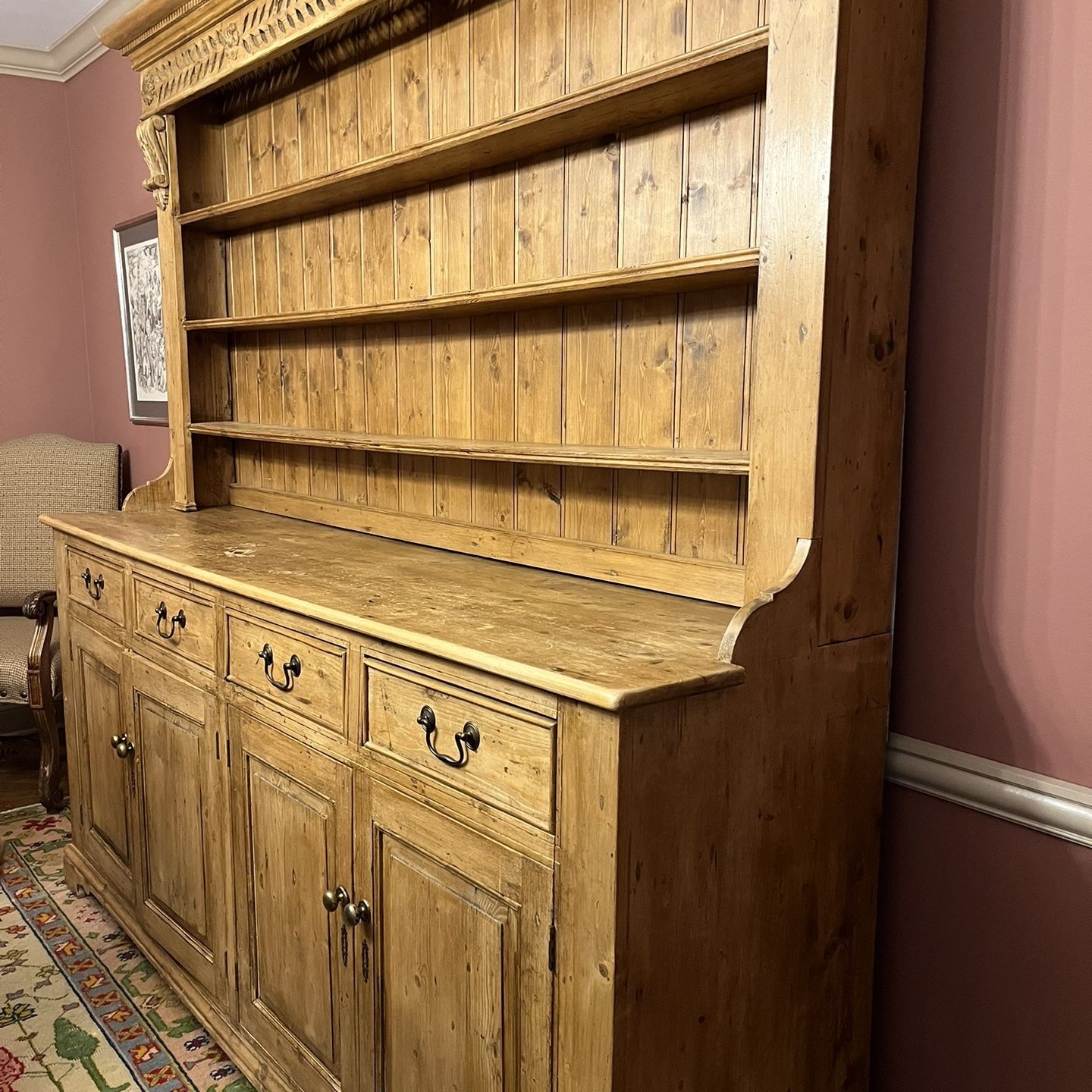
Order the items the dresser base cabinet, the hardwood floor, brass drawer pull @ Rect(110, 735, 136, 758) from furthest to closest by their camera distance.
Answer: the hardwood floor
brass drawer pull @ Rect(110, 735, 136, 758)
the dresser base cabinet

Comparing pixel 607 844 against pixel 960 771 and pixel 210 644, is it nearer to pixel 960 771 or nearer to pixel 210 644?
pixel 960 771

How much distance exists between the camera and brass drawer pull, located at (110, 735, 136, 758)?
2.36 metres

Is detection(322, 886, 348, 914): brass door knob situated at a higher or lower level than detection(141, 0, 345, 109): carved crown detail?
lower

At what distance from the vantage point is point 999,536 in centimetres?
138

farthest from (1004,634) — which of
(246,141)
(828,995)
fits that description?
(246,141)

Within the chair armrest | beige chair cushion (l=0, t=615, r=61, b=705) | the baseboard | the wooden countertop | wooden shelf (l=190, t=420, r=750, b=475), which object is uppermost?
wooden shelf (l=190, t=420, r=750, b=475)

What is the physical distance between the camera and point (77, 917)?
2.67m

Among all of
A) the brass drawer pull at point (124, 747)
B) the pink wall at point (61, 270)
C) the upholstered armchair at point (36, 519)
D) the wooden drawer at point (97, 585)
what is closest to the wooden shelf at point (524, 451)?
the wooden drawer at point (97, 585)

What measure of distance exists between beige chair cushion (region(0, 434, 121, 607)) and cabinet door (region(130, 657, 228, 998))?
1577mm

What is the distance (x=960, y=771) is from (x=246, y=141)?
7.58 ft

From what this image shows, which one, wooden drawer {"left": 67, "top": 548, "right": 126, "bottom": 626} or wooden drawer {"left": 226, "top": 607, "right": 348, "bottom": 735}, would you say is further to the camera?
wooden drawer {"left": 67, "top": 548, "right": 126, "bottom": 626}

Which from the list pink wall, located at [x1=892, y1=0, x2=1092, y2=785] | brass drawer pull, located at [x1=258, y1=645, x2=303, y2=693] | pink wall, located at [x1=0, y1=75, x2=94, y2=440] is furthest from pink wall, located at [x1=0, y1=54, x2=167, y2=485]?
pink wall, located at [x1=892, y1=0, x2=1092, y2=785]

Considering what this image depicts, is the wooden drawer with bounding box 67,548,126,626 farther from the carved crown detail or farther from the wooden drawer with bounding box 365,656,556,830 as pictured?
the carved crown detail

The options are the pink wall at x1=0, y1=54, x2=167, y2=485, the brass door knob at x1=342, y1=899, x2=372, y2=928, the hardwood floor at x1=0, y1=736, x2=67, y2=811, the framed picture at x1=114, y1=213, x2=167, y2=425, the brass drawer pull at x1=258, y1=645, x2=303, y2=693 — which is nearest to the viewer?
the brass door knob at x1=342, y1=899, x2=372, y2=928
